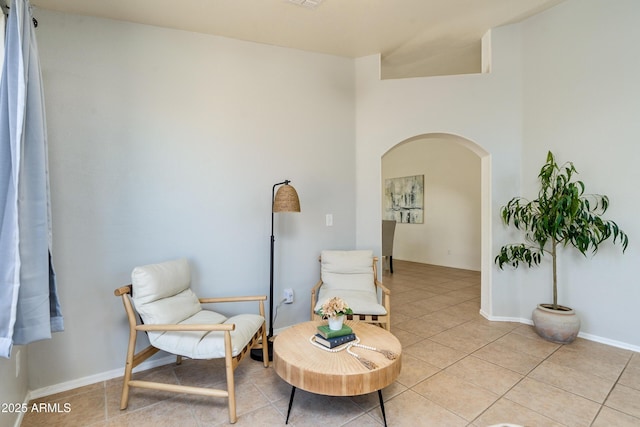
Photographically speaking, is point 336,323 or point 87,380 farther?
point 87,380

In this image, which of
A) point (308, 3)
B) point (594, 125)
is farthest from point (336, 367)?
point (594, 125)

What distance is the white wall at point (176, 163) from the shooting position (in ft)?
7.52

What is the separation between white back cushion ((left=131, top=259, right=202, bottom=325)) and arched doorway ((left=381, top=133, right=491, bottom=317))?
15.3 ft

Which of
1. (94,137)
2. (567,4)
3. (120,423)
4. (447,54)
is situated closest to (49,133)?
(94,137)

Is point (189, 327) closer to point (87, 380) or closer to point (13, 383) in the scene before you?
point (13, 383)

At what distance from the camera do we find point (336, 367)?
1692 millimetres

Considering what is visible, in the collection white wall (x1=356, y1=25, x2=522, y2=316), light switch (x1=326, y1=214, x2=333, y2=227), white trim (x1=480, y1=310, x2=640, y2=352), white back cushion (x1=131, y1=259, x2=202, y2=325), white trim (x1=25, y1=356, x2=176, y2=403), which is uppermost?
white wall (x1=356, y1=25, x2=522, y2=316)

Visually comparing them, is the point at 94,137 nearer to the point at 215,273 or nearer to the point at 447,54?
the point at 215,273

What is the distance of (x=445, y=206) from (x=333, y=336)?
555 centimetres

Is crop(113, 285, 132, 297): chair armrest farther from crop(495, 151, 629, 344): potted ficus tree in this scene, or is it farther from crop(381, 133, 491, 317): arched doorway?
crop(381, 133, 491, 317): arched doorway

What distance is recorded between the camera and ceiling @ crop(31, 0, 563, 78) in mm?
2426

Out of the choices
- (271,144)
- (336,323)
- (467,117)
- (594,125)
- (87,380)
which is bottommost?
(87,380)

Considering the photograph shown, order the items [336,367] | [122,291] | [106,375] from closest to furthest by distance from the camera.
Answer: [336,367]
[122,291]
[106,375]

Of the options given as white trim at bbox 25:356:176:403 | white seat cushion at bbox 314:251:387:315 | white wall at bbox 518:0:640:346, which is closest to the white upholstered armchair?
white trim at bbox 25:356:176:403
